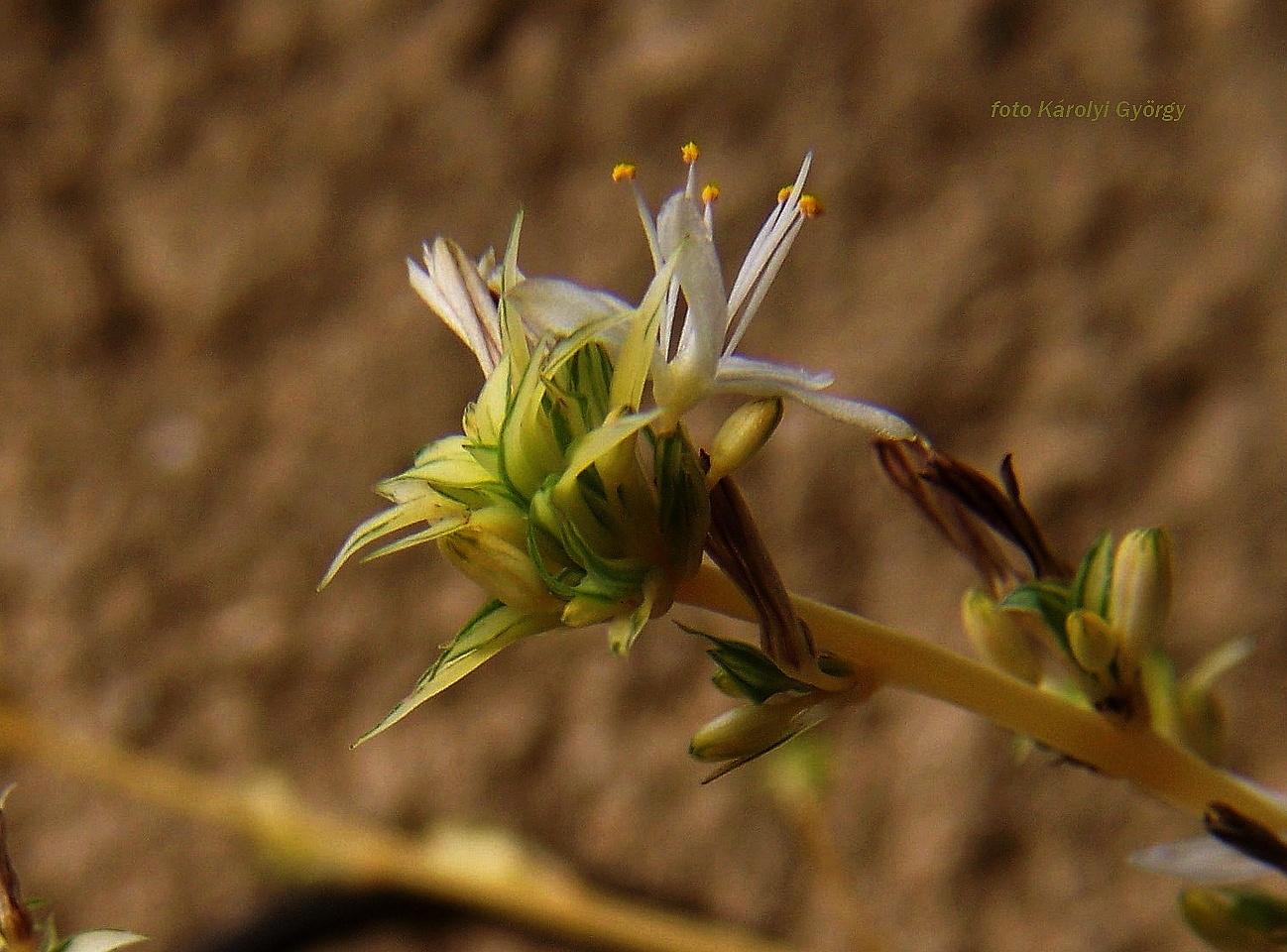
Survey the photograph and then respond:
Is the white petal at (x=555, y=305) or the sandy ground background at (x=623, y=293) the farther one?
the sandy ground background at (x=623, y=293)

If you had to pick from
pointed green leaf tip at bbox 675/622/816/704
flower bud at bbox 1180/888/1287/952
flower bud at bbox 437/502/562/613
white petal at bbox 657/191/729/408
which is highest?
white petal at bbox 657/191/729/408

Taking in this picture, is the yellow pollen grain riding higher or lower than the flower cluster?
higher

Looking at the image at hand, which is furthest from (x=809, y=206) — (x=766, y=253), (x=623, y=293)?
(x=623, y=293)

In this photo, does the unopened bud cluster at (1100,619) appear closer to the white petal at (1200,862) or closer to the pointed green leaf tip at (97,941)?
the white petal at (1200,862)

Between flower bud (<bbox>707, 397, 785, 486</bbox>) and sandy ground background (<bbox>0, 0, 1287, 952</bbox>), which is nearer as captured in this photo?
flower bud (<bbox>707, 397, 785, 486</bbox>)

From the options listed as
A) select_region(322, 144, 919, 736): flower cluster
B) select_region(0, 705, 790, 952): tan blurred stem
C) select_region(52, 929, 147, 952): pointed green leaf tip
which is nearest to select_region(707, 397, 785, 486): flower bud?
select_region(322, 144, 919, 736): flower cluster

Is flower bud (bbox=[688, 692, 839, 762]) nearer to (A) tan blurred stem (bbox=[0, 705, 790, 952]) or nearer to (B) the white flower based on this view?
(B) the white flower

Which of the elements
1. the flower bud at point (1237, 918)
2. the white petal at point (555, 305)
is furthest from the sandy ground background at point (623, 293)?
the white petal at point (555, 305)
